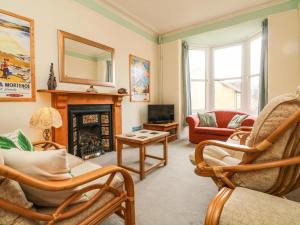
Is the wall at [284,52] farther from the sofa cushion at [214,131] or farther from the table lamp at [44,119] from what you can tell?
the table lamp at [44,119]

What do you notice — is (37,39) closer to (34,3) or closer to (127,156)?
(34,3)

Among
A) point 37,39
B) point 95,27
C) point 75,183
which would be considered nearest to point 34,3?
point 37,39

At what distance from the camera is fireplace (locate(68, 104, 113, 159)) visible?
9.36 ft

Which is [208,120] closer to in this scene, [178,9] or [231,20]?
[231,20]

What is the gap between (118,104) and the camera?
3609 mm

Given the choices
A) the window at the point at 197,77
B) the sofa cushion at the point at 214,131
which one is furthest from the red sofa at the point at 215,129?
the window at the point at 197,77

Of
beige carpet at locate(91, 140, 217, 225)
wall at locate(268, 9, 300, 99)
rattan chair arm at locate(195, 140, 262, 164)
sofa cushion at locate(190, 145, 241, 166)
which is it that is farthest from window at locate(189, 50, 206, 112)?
rattan chair arm at locate(195, 140, 262, 164)

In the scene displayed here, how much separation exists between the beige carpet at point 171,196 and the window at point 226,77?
291 centimetres

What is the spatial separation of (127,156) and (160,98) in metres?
2.41

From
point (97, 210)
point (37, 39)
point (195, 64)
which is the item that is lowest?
point (97, 210)

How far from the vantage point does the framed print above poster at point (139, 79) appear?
13.5 feet

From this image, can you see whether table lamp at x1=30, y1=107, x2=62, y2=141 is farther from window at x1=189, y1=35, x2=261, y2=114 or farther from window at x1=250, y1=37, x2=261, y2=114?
window at x1=250, y1=37, x2=261, y2=114

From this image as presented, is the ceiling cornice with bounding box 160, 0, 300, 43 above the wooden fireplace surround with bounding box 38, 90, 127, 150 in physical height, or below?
above

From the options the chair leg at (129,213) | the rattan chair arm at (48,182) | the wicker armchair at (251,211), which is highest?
the rattan chair arm at (48,182)
